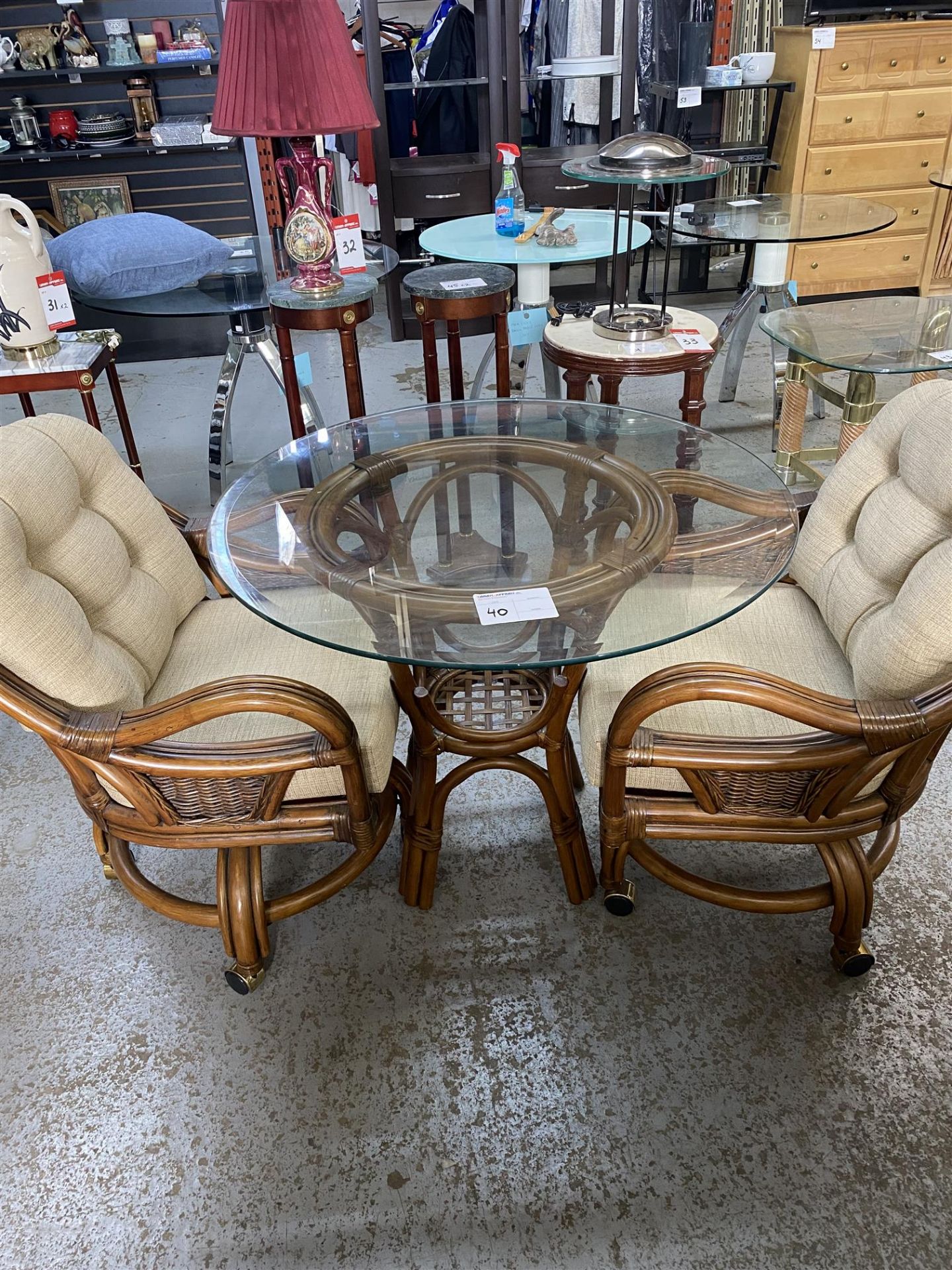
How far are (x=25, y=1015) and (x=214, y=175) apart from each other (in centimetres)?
456

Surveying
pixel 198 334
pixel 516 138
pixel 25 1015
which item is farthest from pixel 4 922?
pixel 516 138

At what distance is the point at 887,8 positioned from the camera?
4.40 m

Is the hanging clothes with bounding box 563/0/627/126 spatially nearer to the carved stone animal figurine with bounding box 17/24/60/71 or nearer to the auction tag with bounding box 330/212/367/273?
the auction tag with bounding box 330/212/367/273

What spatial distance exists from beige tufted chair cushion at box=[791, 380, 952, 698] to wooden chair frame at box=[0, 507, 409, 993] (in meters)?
0.84

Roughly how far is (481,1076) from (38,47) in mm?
5172

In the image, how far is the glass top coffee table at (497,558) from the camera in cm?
141

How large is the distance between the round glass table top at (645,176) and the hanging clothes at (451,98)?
2.52 m

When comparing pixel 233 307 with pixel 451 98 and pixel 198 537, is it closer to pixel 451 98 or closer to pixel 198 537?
pixel 198 537

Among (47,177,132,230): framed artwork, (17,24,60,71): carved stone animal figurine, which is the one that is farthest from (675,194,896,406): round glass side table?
(17,24,60,71): carved stone animal figurine

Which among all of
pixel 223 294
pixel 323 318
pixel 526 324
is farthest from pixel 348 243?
pixel 526 324

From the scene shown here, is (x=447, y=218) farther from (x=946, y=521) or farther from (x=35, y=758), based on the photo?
(x=946, y=521)

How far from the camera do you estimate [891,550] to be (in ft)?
5.18

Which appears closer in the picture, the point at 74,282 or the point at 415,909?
the point at 415,909

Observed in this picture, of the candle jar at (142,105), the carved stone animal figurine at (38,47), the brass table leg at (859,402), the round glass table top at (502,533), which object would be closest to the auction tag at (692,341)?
the brass table leg at (859,402)
